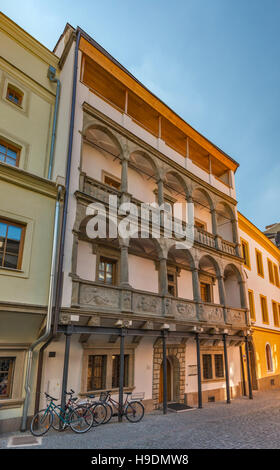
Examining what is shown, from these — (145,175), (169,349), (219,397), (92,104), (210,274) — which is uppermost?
(92,104)

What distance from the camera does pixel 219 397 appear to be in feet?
53.1

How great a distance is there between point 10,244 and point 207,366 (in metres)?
12.0

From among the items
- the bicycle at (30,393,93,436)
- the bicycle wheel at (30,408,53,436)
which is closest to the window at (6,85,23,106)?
the bicycle at (30,393,93,436)

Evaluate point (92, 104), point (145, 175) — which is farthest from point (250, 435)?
point (92, 104)

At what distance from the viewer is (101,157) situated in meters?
14.3

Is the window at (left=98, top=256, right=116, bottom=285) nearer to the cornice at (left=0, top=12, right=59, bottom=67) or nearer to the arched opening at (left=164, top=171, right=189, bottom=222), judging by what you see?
the arched opening at (left=164, top=171, right=189, bottom=222)

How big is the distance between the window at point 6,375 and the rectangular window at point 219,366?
11.2m

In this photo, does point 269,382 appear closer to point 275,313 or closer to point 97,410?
point 275,313

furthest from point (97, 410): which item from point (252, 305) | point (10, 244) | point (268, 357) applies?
point (268, 357)

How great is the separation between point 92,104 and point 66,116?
4.93 feet

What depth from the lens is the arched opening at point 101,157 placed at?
13.5 meters

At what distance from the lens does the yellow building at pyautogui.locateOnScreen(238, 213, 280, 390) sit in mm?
20656

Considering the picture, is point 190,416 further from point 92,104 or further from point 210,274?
point 92,104

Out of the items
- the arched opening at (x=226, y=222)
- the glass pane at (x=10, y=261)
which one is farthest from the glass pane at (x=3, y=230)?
the arched opening at (x=226, y=222)
